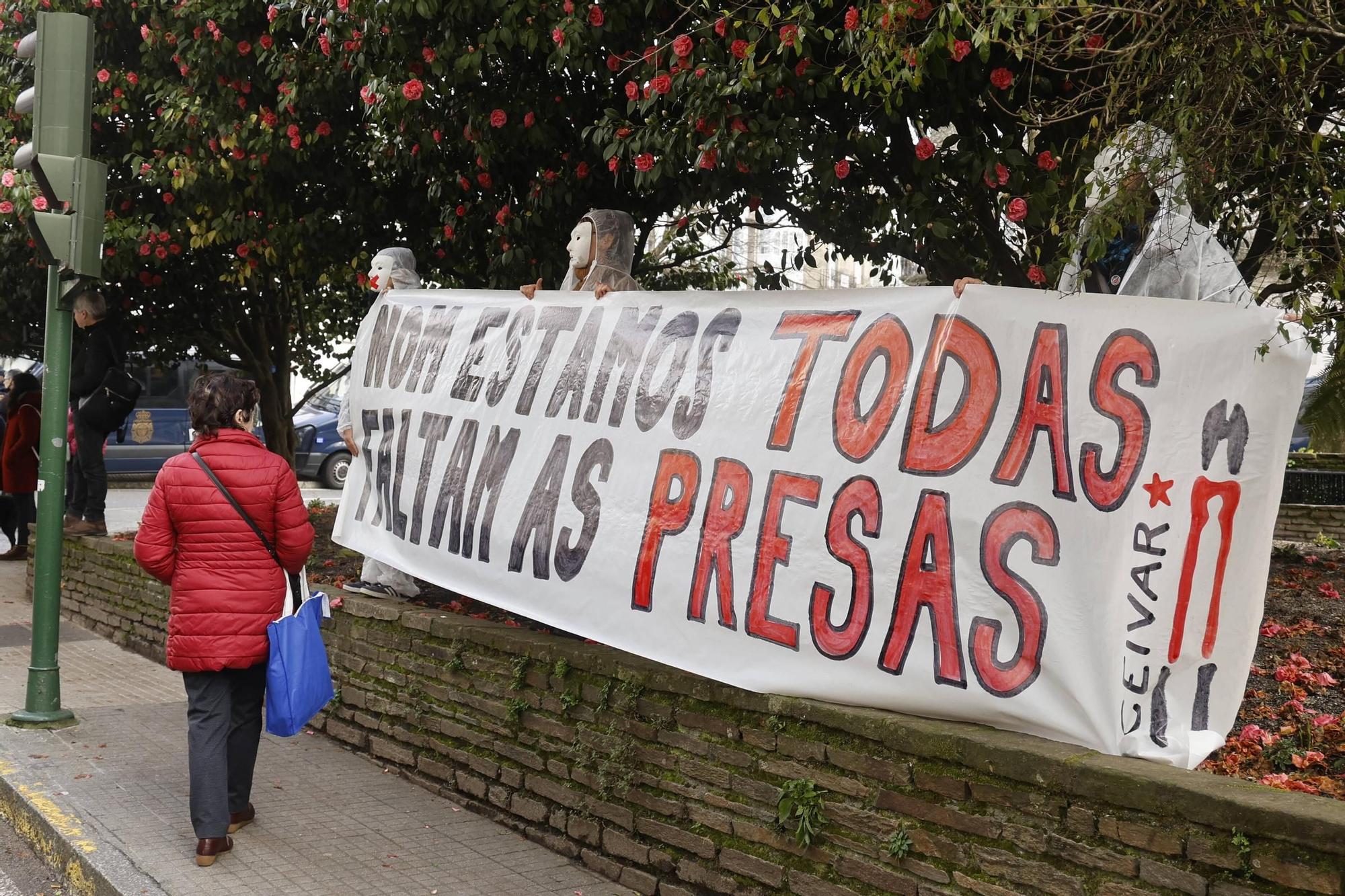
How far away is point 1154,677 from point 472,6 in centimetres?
442

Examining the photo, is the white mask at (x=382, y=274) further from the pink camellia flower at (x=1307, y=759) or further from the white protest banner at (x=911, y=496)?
the pink camellia flower at (x=1307, y=759)

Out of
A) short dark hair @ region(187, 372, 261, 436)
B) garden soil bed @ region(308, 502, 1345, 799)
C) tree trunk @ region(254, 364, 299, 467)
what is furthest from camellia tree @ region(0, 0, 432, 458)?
short dark hair @ region(187, 372, 261, 436)

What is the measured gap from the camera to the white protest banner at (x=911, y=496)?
3492 mm

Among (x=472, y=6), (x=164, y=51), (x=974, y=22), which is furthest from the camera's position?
(x=164, y=51)

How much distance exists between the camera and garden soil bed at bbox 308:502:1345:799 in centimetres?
405

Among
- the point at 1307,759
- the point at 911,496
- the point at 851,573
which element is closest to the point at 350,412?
the point at 851,573

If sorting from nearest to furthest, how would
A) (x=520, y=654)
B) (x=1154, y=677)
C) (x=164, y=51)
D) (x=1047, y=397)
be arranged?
(x=1154, y=677), (x=1047, y=397), (x=520, y=654), (x=164, y=51)

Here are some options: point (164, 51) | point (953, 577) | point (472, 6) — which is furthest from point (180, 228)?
point (953, 577)

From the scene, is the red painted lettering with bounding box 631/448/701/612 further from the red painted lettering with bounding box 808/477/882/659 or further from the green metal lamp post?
the green metal lamp post

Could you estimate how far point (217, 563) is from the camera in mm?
4879

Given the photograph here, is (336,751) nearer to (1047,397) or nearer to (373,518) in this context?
(373,518)

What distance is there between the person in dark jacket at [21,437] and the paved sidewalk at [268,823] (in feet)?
19.2

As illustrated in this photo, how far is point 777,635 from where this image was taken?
4312mm

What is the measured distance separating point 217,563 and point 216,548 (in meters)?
0.05
